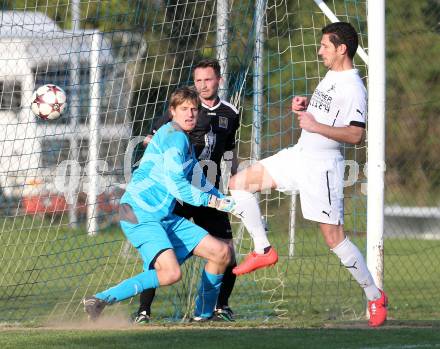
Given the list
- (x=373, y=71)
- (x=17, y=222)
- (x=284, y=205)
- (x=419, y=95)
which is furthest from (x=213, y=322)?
(x=419, y=95)

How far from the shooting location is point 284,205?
51.9ft

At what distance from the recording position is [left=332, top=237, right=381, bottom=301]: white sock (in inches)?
311

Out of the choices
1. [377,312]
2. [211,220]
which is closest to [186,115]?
[211,220]

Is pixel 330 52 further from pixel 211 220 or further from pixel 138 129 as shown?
pixel 138 129

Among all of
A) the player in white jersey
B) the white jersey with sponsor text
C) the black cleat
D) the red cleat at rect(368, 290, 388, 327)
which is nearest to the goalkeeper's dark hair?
the player in white jersey

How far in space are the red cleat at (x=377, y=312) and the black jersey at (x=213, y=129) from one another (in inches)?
65.0

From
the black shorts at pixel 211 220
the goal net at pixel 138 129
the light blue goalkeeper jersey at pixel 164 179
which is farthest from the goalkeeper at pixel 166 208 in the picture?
the goal net at pixel 138 129

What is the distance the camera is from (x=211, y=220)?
844 centimetres

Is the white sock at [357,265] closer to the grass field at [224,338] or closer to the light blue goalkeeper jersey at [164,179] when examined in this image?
the grass field at [224,338]

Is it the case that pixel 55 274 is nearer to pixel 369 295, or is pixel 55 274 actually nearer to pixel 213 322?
pixel 213 322

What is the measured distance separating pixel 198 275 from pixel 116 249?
3.05 meters

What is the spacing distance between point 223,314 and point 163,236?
1.22 meters

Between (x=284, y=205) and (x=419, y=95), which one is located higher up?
(x=419, y=95)

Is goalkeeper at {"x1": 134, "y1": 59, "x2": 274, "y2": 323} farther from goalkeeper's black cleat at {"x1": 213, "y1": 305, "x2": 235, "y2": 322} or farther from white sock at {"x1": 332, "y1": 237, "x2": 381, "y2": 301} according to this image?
white sock at {"x1": 332, "y1": 237, "x2": 381, "y2": 301}
